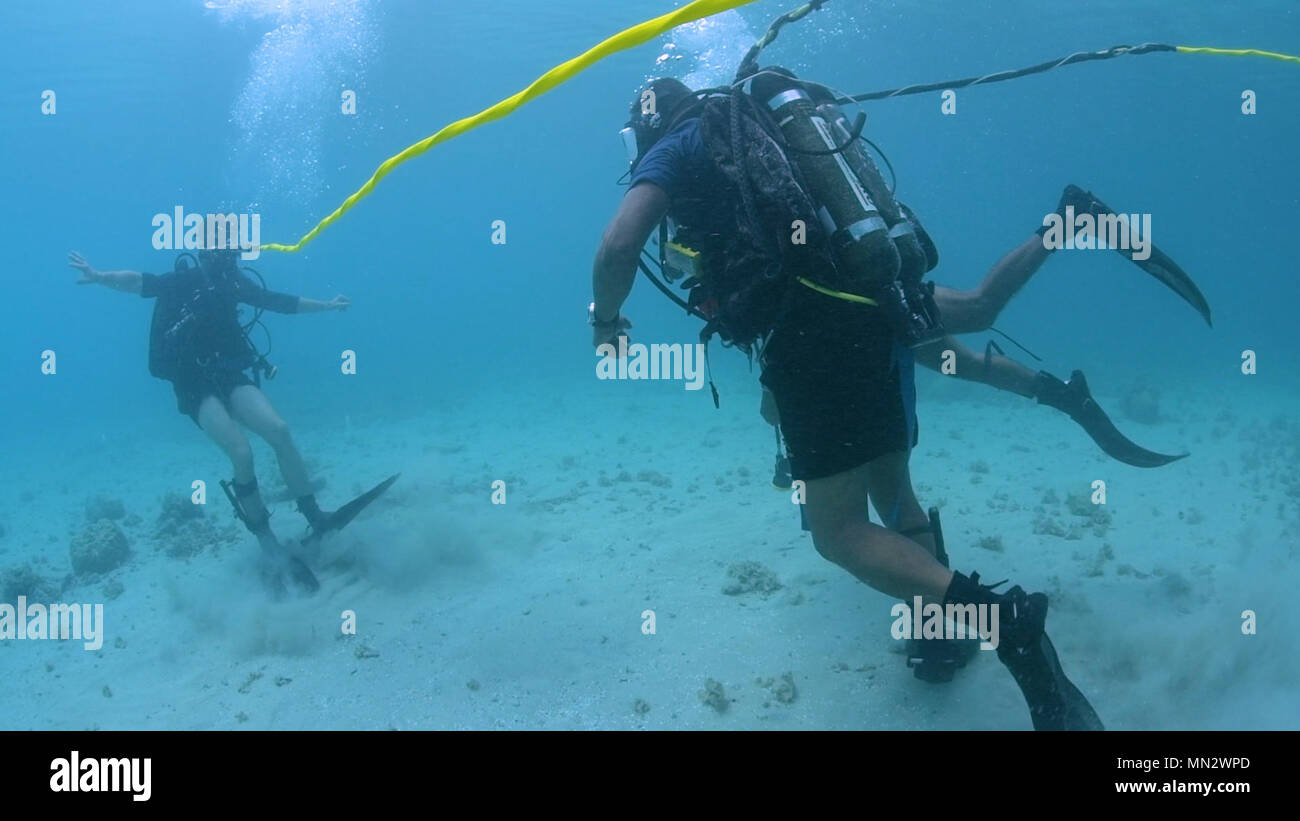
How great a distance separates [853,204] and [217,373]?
21.9 feet

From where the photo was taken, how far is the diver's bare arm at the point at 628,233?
2.87 m

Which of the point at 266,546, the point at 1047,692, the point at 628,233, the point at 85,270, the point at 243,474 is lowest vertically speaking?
the point at 1047,692

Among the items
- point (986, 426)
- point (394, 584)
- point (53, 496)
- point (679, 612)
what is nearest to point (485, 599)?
point (394, 584)

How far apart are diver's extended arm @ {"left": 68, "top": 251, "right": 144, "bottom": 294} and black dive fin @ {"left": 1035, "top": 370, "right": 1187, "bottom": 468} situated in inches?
325

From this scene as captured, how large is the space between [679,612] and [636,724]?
1249 millimetres

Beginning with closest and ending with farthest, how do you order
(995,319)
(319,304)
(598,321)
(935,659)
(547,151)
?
1. (598,321)
2. (935,659)
3. (995,319)
4. (319,304)
5. (547,151)

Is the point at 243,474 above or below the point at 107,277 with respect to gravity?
below

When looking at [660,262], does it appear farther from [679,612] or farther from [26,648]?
[26,648]

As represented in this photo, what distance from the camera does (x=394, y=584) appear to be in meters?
6.06

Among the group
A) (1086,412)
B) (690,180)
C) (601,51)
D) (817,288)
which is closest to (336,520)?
(690,180)

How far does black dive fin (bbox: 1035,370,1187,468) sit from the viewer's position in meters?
4.91

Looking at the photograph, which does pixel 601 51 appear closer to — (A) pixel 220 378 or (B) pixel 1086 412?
(B) pixel 1086 412

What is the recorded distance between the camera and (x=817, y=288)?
2.88 metres

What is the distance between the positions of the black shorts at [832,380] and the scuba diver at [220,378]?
17.9ft
